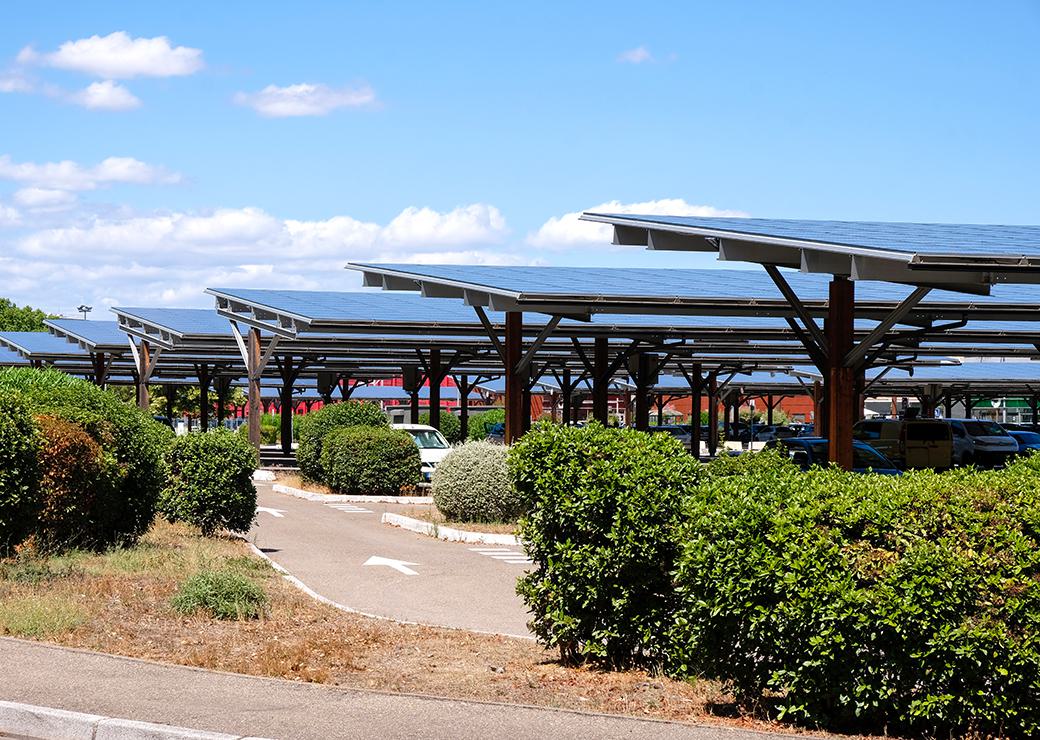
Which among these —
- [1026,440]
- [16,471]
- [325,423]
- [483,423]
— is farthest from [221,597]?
[483,423]

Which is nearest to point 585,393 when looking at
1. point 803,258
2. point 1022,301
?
point 1022,301

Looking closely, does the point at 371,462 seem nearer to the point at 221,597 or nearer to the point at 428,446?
the point at 428,446

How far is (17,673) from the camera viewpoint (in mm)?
8984

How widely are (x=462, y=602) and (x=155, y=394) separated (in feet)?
322

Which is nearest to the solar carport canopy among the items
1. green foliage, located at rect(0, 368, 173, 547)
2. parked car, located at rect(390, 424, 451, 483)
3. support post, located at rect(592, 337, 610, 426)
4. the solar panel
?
the solar panel

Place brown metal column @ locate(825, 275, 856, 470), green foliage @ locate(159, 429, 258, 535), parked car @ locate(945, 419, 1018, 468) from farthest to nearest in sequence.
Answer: parked car @ locate(945, 419, 1018, 468) < green foliage @ locate(159, 429, 258, 535) < brown metal column @ locate(825, 275, 856, 470)

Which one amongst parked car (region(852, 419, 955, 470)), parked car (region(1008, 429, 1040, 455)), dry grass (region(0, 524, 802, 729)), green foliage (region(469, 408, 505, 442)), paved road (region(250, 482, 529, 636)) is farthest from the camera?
green foliage (region(469, 408, 505, 442))

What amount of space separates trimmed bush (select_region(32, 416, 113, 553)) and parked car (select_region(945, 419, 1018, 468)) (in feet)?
111

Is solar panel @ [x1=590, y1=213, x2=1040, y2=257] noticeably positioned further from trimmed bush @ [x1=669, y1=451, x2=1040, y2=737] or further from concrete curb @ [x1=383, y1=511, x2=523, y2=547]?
trimmed bush @ [x1=669, y1=451, x2=1040, y2=737]

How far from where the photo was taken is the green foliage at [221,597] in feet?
39.0

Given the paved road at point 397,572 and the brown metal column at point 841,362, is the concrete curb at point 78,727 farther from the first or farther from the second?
the brown metal column at point 841,362

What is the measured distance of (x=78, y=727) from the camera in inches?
305

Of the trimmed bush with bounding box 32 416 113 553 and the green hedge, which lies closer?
the green hedge

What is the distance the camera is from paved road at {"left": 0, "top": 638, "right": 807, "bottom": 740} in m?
7.58
